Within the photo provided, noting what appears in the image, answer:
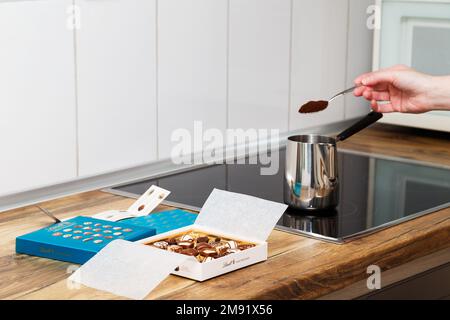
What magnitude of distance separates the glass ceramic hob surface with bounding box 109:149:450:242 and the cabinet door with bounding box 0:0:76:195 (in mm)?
176

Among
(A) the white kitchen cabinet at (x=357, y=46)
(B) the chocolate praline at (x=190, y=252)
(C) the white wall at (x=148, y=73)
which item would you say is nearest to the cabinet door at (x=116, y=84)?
(C) the white wall at (x=148, y=73)

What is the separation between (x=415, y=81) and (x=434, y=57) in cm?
58

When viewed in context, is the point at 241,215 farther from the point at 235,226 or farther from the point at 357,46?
the point at 357,46

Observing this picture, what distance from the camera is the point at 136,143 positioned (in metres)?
1.86

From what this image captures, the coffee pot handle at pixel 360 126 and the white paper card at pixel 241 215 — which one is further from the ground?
the coffee pot handle at pixel 360 126

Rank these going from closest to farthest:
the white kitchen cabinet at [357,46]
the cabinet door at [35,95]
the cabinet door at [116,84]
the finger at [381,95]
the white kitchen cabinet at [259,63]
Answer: the cabinet door at [35,95], the cabinet door at [116,84], the finger at [381,95], the white kitchen cabinet at [259,63], the white kitchen cabinet at [357,46]

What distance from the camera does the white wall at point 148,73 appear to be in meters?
1.61

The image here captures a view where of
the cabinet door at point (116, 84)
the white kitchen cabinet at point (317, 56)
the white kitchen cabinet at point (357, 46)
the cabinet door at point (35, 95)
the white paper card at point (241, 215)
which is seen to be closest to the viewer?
the white paper card at point (241, 215)

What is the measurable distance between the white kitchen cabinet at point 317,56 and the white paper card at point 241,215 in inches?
32.2

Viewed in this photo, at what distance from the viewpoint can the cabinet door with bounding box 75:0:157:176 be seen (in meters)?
1.72

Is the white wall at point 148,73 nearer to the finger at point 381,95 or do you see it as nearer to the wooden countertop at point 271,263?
the wooden countertop at point 271,263

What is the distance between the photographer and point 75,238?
1.36 metres

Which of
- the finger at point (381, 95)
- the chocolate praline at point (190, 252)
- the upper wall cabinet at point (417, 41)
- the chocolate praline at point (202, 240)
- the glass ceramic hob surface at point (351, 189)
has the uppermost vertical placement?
the upper wall cabinet at point (417, 41)

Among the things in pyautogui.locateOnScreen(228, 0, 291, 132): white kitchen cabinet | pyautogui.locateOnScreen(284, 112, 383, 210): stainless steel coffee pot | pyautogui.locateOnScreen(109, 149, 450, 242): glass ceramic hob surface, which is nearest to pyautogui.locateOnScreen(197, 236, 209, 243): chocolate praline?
pyautogui.locateOnScreen(109, 149, 450, 242): glass ceramic hob surface
